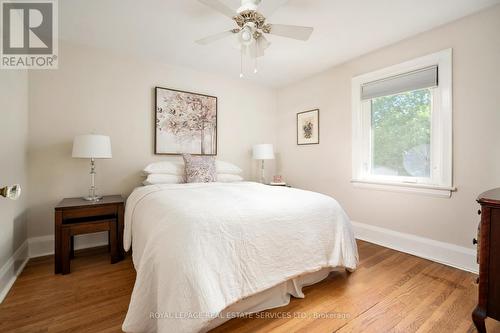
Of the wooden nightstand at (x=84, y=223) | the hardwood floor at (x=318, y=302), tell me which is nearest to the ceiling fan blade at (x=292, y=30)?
the hardwood floor at (x=318, y=302)

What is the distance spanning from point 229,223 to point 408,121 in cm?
246

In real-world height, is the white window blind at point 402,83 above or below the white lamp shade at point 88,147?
above

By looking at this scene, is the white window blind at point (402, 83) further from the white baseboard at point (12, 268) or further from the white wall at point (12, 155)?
the white baseboard at point (12, 268)

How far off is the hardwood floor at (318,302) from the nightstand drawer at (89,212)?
508 millimetres

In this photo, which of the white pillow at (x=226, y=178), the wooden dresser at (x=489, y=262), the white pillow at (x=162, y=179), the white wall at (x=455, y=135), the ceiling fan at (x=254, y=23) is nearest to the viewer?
the wooden dresser at (x=489, y=262)

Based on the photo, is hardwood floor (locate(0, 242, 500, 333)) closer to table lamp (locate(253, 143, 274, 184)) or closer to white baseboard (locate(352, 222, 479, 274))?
white baseboard (locate(352, 222, 479, 274))

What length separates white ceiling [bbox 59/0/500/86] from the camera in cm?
200

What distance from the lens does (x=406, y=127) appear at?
2.64 meters

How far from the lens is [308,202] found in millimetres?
1879

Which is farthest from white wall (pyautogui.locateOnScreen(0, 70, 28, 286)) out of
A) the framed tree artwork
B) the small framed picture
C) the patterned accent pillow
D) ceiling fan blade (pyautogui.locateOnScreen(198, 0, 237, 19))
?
the small framed picture

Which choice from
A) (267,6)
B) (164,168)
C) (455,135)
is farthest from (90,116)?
(455,135)

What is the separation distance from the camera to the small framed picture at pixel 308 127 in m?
3.57

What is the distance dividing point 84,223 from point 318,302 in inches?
86.6

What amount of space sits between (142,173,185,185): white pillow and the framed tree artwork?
1.59 feet
